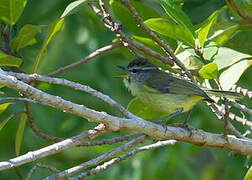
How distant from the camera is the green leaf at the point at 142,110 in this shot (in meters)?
3.53

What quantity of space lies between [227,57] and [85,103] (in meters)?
1.78

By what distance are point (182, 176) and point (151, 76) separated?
61.5 inches

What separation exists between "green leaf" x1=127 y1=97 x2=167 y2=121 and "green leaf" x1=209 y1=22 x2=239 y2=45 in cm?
75

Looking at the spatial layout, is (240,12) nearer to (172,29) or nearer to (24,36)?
(172,29)

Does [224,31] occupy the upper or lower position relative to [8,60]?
lower

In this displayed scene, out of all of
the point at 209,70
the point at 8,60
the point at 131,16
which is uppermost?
the point at 8,60

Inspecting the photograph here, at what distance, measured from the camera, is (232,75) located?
3.26 meters

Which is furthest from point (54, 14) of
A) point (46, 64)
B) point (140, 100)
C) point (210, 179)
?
point (210, 179)

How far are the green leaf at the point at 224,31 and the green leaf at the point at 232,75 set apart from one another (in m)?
0.36

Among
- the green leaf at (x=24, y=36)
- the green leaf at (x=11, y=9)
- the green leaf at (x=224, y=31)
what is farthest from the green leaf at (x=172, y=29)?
the green leaf at (x=11, y=9)

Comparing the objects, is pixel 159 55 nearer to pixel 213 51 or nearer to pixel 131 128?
pixel 213 51

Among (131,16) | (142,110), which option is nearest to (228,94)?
(142,110)

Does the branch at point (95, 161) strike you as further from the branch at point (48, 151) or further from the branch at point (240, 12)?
the branch at point (240, 12)

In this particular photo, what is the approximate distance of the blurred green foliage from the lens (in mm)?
4297
